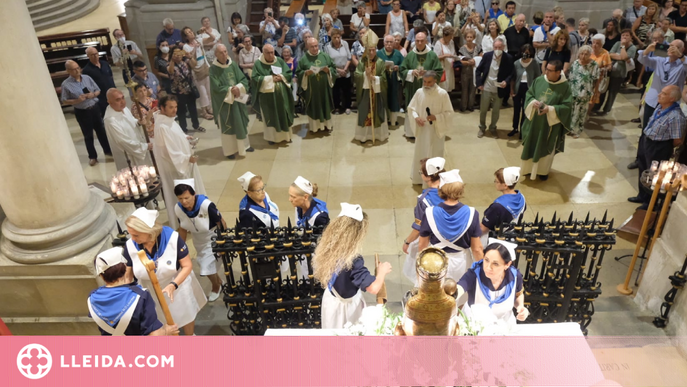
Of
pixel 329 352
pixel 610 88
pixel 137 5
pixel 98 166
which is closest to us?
pixel 329 352

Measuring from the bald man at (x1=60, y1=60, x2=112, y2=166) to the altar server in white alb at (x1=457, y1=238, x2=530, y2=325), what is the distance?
6993 mm

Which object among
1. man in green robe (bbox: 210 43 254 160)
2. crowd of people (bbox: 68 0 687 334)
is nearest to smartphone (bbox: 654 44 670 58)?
crowd of people (bbox: 68 0 687 334)

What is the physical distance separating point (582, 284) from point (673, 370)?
0.91 meters

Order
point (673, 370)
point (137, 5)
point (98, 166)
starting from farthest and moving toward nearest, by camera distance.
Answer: point (137, 5) → point (98, 166) → point (673, 370)

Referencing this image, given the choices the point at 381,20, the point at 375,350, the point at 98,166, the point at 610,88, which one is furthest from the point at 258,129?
the point at 375,350

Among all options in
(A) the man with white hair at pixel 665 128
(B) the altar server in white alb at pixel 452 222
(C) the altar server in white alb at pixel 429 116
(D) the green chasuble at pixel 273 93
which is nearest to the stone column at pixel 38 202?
(B) the altar server in white alb at pixel 452 222

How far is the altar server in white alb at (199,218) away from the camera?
454 cm

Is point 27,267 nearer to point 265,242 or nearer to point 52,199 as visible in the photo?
point 52,199

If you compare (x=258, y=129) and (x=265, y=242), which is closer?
(x=265, y=242)

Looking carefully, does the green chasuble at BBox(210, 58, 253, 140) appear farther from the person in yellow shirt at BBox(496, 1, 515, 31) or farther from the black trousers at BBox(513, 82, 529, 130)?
the person in yellow shirt at BBox(496, 1, 515, 31)

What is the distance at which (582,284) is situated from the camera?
4281mm

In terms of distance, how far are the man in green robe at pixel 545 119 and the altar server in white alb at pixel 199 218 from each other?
4.63m

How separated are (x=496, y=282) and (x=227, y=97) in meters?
5.92

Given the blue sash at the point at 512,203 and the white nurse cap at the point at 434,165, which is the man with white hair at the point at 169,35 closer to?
the white nurse cap at the point at 434,165
